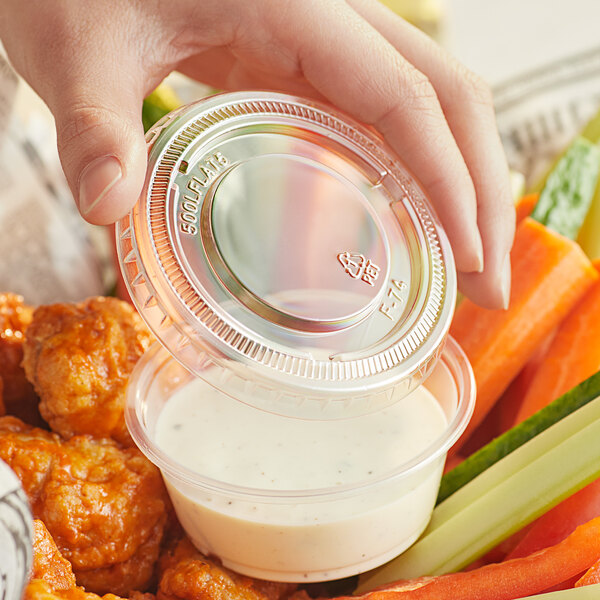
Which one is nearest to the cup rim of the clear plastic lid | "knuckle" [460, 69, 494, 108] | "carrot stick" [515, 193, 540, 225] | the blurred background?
the clear plastic lid

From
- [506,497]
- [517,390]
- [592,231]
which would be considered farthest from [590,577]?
[592,231]

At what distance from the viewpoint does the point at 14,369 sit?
5.16ft

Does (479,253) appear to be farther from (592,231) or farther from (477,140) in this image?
(592,231)

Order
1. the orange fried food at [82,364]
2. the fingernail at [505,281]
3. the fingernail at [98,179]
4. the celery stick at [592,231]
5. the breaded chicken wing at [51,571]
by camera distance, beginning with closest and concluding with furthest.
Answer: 1. the fingernail at [98,179]
2. the breaded chicken wing at [51,571]
3. the orange fried food at [82,364]
4. the fingernail at [505,281]
5. the celery stick at [592,231]

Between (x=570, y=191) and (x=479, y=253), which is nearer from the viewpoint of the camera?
(x=479, y=253)

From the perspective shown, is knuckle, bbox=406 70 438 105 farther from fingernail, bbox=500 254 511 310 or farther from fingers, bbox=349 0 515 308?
fingernail, bbox=500 254 511 310

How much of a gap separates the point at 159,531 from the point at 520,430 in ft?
2.23

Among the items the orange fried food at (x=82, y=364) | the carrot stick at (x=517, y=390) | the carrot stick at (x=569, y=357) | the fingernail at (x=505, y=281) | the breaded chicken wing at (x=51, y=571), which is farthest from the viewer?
the carrot stick at (x=517, y=390)

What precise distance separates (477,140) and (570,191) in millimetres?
465

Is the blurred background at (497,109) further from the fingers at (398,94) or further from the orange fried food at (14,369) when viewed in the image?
the fingers at (398,94)

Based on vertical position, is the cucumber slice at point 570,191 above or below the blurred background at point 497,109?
above

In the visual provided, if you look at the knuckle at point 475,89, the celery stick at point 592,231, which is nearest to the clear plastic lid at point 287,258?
the knuckle at point 475,89

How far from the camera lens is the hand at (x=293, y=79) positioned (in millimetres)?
1092

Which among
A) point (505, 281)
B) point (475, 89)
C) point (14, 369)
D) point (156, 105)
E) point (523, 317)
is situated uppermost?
point (475, 89)
